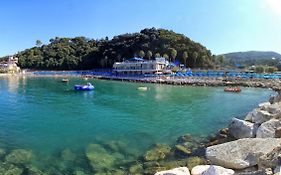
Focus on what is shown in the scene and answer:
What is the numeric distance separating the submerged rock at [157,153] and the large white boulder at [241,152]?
3069mm

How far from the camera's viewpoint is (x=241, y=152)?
12.0 m

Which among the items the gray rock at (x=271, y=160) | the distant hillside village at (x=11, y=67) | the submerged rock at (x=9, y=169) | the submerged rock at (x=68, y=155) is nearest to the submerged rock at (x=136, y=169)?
the submerged rock at (x=68, y=155)

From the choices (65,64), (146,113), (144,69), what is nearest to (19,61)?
(65,64)

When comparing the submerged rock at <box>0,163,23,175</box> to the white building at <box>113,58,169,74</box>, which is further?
the white building at <box>113,58,169,74</box>

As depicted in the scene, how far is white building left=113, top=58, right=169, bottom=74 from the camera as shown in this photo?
93250mm

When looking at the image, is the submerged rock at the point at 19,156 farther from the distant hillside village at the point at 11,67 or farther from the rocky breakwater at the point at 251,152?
the distant hillside village at the point at 11,67

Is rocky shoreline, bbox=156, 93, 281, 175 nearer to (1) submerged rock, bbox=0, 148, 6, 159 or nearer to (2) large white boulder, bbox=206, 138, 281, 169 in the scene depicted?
(2) large white boulder, bbox=206, 138, 281, 169

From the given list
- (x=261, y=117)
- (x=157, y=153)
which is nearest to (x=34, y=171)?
(x=157, y=153)

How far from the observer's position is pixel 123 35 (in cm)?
12562

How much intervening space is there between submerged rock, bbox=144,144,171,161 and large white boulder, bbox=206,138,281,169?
3069 millimetres

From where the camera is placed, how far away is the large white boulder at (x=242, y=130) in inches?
641

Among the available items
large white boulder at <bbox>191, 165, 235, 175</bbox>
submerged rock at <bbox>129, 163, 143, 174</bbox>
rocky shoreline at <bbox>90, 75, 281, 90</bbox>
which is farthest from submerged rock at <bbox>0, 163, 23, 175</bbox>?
rocky shoreline at <bbox>90, 75, 281, 90</bbox>

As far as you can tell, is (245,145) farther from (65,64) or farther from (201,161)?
(65,64)

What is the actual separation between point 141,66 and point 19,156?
8364 centimetres
